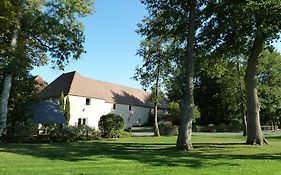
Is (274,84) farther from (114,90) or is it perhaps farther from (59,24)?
(59,24)

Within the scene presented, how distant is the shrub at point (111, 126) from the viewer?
36156 millimetres

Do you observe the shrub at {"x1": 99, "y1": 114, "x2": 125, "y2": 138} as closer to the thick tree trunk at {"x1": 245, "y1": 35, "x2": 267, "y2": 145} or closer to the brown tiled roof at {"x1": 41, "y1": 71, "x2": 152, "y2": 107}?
the thick tree trunk at {"x1": 245, "y1": 35, "x2": 267, "y2": 145}

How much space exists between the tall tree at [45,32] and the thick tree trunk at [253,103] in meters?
11.8

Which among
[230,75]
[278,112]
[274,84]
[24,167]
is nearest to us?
[24,167]

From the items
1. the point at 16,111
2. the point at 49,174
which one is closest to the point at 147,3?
the point at 16,111

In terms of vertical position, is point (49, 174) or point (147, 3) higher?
point (147, 3)

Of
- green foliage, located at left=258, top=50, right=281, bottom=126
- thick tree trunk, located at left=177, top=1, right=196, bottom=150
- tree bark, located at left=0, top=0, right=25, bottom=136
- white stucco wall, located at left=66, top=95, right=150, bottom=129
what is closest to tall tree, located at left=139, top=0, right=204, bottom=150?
thick tree trunk, located at left=177, top=1, right=196, bottom=150

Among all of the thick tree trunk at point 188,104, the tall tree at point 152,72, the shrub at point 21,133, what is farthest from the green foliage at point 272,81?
the shrub at point 21,133

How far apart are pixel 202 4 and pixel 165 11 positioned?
8.04 ft

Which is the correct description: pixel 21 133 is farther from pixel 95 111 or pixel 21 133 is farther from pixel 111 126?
pixel 95 111

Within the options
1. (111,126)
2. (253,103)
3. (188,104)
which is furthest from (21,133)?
(253,103)

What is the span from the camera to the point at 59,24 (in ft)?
66.1

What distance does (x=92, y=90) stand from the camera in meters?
64.4

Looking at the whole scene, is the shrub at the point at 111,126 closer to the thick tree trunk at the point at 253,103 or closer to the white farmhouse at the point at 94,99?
the thick tree trunk at the point at 253,103
